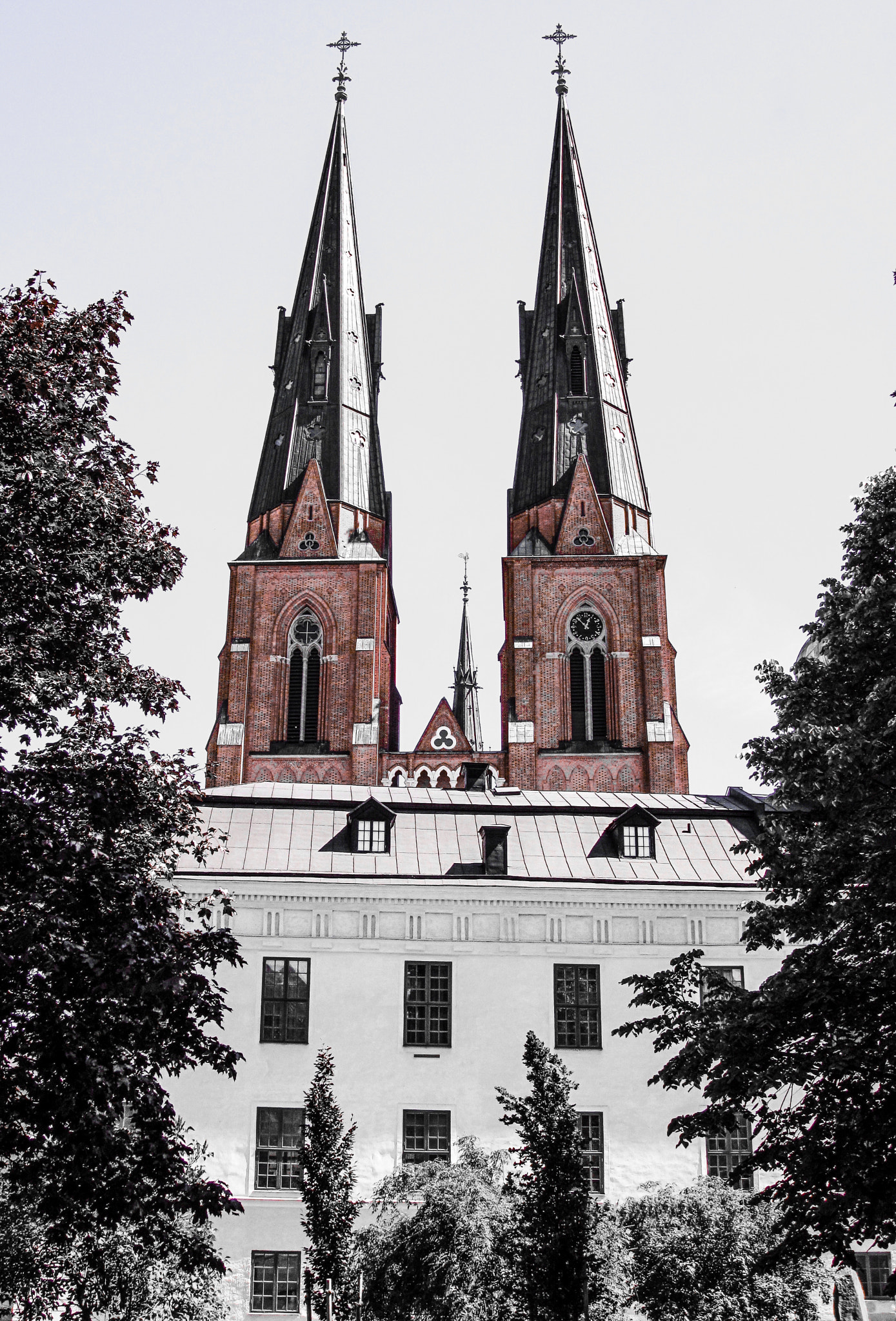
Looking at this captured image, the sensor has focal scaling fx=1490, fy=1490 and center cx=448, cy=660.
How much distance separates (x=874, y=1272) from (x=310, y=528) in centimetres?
3927

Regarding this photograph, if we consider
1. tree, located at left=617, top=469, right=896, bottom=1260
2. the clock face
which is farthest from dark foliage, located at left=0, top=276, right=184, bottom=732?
the clock face

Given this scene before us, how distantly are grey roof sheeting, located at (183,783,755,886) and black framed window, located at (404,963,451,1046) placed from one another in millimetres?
1860

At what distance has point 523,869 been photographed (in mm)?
31781

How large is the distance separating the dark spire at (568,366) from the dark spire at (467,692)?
20.7 meters

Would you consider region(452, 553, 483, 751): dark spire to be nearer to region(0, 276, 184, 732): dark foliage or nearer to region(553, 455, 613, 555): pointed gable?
region(553, 455, 613, 555): pointed gable

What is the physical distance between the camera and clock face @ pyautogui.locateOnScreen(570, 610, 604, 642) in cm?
5931

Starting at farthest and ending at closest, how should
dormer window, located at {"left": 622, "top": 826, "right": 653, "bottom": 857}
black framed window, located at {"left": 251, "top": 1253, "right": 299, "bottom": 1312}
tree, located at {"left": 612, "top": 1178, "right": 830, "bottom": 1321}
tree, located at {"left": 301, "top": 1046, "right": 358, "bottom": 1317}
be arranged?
dormer window, located at {"left": 622, "top": 826, "right": 653, "bottom": 857} → black framed window, located at {"left": 251, "top": 1253, "right": 299, "bottom": 1312} → tree, located at {"left": 301, "top": 1046, "right": 358, "bottom": 1317} → tree, located at {"left": 612, "top": 1178, "right": 830, "bottom": 1321}

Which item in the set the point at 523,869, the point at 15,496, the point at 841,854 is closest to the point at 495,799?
the point at 523,869

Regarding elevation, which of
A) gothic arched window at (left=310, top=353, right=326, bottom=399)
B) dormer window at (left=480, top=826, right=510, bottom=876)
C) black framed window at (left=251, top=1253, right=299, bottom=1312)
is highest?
gothic arched window at (left=310, top=353, right=326, bottom=399)

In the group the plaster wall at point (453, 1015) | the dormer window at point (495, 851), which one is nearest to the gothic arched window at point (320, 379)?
the dormer window at point (495, 851)

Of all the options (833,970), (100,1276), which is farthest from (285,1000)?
(833,970)

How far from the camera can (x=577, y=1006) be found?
30.0m

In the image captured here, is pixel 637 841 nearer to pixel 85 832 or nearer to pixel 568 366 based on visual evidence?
pixel 85 832

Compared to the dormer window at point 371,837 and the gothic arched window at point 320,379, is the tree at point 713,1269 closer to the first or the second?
the dormer window at point 371,837
